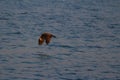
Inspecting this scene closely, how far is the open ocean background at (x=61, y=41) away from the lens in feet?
61.1

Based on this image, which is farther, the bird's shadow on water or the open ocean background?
the bird's shadow on water

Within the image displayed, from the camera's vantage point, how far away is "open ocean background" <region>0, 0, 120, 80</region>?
61.1 feet

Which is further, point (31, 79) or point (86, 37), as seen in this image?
point (86, 37)

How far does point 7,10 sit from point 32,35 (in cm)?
1010

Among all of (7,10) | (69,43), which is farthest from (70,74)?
(7,10)

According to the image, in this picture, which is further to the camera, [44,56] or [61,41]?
[61,41]

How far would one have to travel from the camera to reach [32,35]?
25922mm

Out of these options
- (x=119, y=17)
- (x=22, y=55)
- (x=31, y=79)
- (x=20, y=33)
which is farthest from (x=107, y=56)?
(x=119, y=17)

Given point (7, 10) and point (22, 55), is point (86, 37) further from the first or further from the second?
point (7, 10)

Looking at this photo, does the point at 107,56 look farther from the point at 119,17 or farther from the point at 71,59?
the point at 119,17

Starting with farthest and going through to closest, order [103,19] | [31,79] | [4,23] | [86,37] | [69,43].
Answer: [103,19], [4,23], [86,37], [69,43], [31,79]

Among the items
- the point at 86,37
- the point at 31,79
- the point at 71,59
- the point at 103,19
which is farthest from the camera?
the point at 103,19

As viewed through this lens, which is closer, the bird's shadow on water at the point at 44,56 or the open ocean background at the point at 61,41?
the open ocean background at the point at 61,41

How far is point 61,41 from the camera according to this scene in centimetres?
2456
